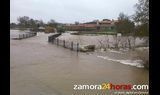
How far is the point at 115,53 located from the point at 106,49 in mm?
370

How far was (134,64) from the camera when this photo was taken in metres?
5.17

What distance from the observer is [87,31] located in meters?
4.20

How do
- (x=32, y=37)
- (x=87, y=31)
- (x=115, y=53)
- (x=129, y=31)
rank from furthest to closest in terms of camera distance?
(x=32, y=37) → (x=115, y=53) → (x=129, y=31) → (x=87, y=31)
